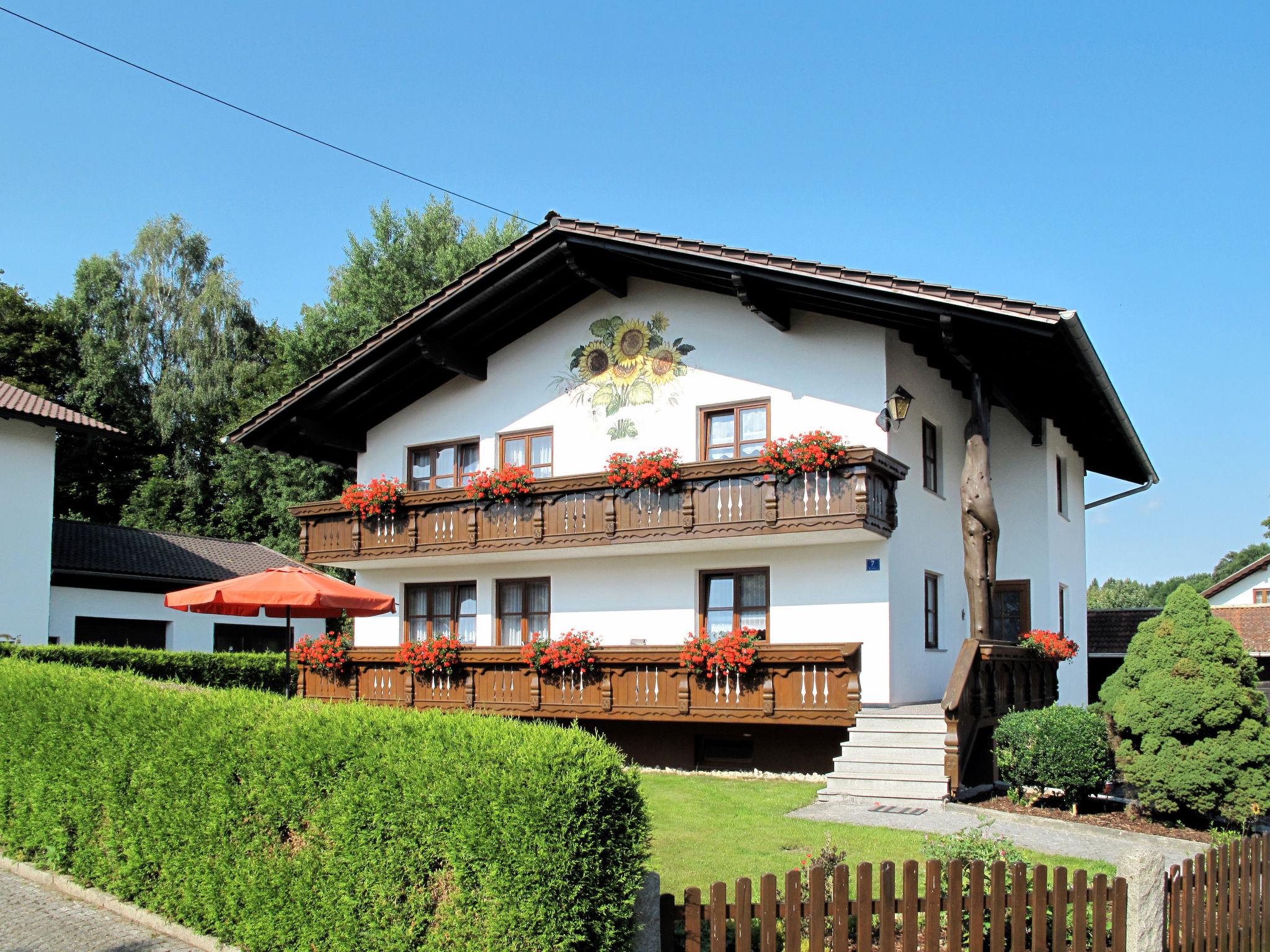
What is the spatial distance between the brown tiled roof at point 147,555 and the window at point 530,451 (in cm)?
1287

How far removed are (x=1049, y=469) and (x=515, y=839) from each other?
17.1 meters

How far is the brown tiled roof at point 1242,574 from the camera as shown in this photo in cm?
5131

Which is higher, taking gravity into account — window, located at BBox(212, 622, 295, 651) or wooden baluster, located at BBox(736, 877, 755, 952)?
window, located at BBox(212, 622, 295, 651)

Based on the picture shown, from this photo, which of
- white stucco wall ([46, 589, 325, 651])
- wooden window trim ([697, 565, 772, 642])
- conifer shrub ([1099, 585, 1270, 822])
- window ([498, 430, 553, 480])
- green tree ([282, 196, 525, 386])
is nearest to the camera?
conifer shrub ([1099, 585, 1270, 822])

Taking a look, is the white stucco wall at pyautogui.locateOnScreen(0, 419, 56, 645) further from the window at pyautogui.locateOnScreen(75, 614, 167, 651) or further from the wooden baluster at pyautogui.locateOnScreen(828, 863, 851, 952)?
the wooden baluster at pyautogui.locateOnScreen(828, 863, 851, 952)

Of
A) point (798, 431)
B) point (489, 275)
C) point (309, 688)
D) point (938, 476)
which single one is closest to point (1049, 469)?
point (938, 476)

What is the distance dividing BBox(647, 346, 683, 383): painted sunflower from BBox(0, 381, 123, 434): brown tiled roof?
46.0ft

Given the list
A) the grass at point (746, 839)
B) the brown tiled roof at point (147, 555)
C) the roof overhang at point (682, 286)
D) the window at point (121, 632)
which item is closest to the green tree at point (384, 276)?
the brown tiled roof at point (147, 555)

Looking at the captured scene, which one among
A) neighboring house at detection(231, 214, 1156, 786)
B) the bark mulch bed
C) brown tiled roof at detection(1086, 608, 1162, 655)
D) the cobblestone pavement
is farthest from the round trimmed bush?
brown tiled roof at detection(1086, 608, 1162, 655)

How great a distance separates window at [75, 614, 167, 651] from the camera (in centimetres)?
2694

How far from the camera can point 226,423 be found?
142ft

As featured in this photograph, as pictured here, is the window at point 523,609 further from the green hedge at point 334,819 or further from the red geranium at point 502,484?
the green hedge at point 334,819

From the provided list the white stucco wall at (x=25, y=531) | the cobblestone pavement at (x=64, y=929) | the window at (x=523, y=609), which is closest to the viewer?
the cobblestone pavement at (x=64, y=929)

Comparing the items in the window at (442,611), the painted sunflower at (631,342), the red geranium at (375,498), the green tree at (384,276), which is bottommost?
the window at (442,611)
